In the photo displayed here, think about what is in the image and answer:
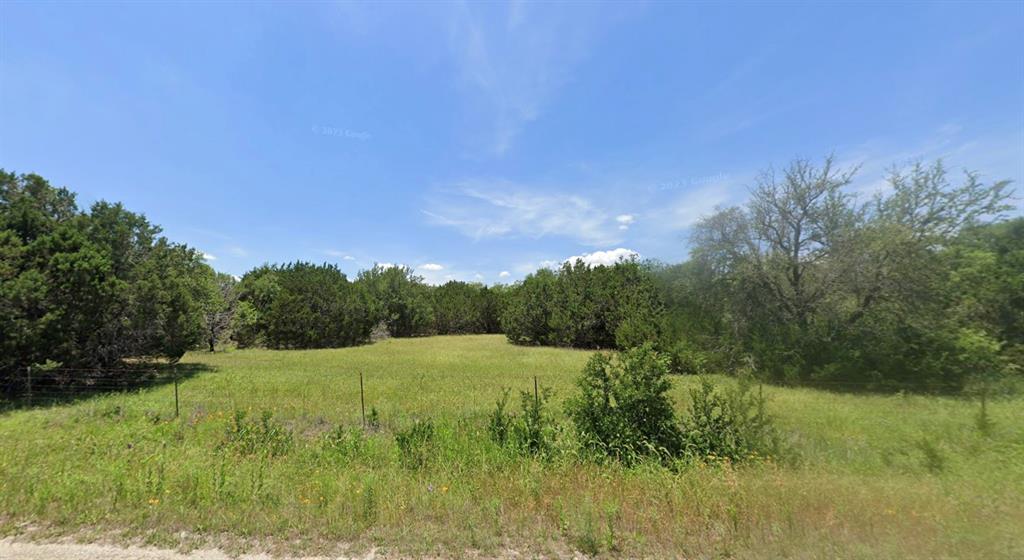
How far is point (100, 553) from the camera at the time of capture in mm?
3293

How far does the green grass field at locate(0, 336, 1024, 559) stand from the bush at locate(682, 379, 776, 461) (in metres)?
0.32

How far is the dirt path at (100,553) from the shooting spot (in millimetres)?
3188

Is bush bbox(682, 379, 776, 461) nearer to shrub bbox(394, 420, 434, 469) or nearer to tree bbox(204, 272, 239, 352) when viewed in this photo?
shrub bbox(394, 420, 434, 469)

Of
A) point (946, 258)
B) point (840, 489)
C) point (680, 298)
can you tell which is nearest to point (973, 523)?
point (840, 489)

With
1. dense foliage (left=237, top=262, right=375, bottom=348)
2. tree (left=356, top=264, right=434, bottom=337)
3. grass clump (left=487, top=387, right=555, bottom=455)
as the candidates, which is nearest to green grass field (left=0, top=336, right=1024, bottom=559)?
grass clump (left=487, top=387, right=555, bottom=455)

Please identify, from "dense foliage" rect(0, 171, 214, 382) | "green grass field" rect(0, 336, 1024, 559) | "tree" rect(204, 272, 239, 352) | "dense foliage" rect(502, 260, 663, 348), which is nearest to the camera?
"green grass field" rect(0, 336, 1024, 559)

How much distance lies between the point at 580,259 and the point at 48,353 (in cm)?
3288

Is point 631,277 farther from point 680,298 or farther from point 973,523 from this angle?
point 973,523

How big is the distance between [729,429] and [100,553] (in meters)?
7.28

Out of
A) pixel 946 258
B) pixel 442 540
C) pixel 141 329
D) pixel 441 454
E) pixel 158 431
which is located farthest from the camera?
pixel 141 329

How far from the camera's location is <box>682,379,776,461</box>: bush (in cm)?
534

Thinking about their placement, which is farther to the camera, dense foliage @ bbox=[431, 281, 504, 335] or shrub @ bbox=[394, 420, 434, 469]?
dense foliage @ bbox=[431, 281, 504, 335]

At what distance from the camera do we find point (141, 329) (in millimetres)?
14758

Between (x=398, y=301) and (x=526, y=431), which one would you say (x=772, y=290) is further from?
(x=398, y=301)
